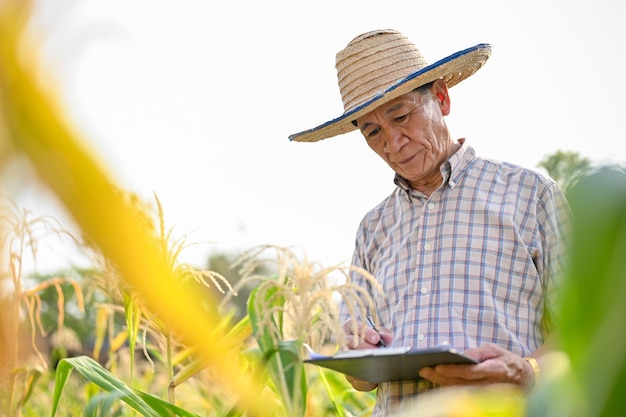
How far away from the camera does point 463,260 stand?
2330mm

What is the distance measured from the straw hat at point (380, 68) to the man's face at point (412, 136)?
5 cm

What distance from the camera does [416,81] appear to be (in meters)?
2.46

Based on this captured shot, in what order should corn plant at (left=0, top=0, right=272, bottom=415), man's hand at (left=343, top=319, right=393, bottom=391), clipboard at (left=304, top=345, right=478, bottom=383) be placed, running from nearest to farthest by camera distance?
corn plant at (left=0, top=0, right=272, bottom=415) < clipboard at (left=304, top=345, right=478, bottom=383) < man's hand at (left=343, top=319, right=393, bottom=391)

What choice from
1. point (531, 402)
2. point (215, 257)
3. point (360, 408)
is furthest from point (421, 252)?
point (215, 257)

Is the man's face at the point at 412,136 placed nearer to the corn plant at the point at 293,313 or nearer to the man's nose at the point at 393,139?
the man's nose at the point at 393,139

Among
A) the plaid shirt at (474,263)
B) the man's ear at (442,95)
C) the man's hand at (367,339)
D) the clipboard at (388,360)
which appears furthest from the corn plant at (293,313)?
the man's ear at (442,95)

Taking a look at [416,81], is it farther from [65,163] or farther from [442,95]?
[65,163]

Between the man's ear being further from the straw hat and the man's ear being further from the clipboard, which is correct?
the clipboard

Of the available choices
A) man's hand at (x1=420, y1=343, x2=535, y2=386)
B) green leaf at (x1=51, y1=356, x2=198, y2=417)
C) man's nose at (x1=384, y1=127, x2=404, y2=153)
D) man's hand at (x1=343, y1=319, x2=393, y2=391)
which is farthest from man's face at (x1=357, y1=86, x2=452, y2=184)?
green leaf at (x1=51, y1=356, x2=198, y2=417)

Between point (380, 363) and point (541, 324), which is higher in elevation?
point (380, 363)

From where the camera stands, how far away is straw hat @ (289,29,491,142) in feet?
8.21

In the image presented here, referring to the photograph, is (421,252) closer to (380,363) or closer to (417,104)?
(417,104)

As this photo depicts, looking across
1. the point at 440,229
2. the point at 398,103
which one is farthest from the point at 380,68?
the point at 440,229

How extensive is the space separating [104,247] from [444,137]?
7.40 feet
